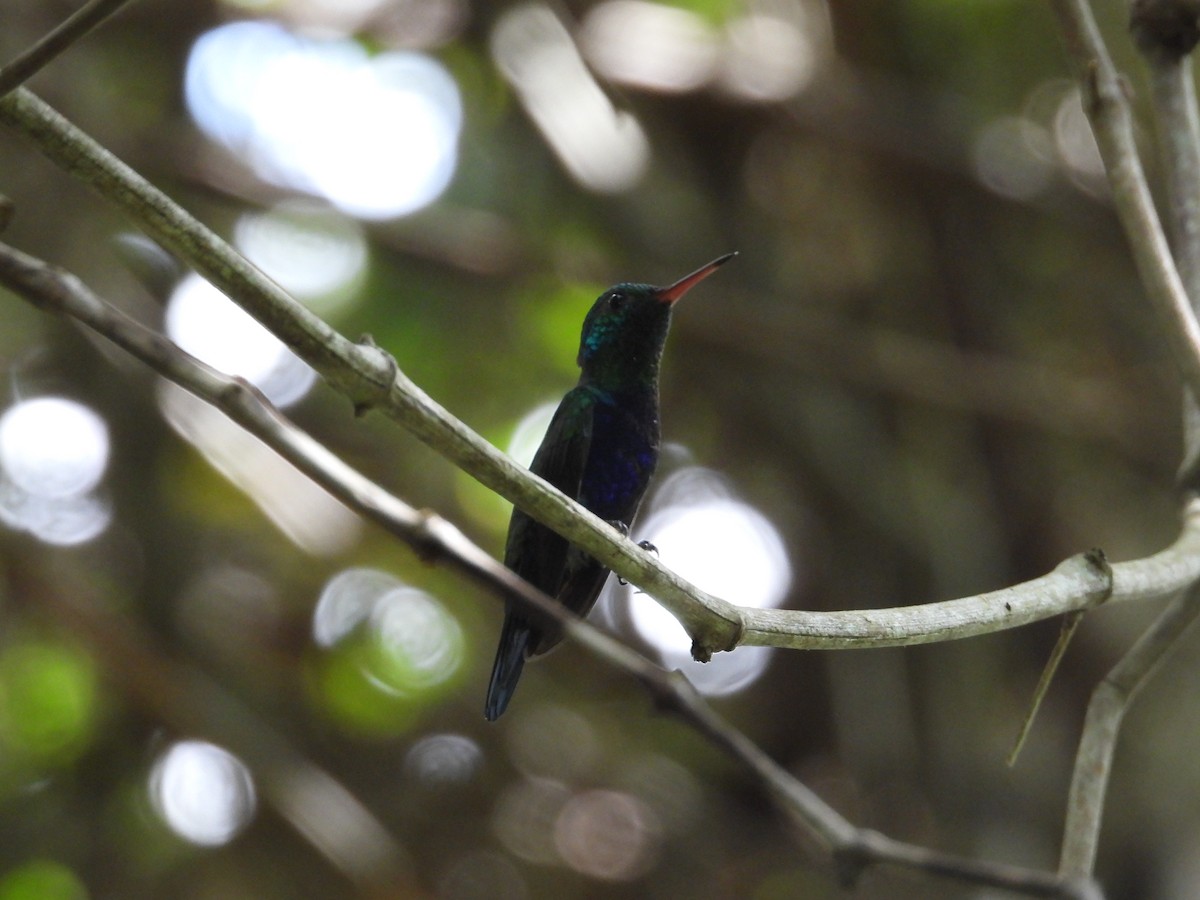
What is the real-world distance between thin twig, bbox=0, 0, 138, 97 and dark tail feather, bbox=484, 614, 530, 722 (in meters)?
2.36

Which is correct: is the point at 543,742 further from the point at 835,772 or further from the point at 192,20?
the point at 192,20

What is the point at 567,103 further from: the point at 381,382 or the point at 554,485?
the point at 381,382

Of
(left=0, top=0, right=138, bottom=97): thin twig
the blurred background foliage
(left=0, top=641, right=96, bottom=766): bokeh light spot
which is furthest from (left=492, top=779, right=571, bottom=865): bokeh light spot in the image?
(left=0, top=0, right=138, bottom=97): thin twig

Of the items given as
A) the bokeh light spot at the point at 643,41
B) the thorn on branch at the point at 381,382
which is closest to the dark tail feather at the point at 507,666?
the thorn on branch at the point at 381,382

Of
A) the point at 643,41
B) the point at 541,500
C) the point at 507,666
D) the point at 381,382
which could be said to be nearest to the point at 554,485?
the point at 507,666

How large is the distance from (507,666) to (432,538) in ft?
8.67

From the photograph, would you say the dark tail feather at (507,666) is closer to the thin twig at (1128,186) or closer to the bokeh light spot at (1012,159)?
the thin twig at (1128,186)

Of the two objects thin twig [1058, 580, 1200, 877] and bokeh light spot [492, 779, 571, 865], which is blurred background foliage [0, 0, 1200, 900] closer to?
bokeh light spot [492, 779, 571, 865]

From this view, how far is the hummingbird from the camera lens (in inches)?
141

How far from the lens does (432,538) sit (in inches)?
33.0

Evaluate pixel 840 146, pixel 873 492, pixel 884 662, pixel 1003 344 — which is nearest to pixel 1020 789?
pixel 884 662

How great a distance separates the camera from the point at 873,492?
5.35 metres

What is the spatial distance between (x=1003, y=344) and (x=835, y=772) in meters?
2.12

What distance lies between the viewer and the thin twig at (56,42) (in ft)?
3.67
